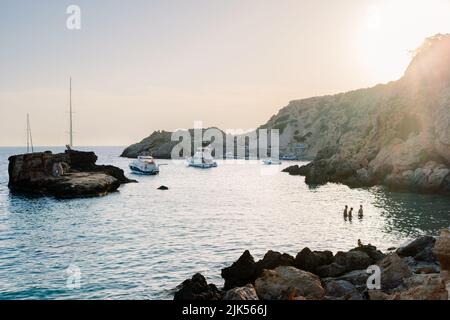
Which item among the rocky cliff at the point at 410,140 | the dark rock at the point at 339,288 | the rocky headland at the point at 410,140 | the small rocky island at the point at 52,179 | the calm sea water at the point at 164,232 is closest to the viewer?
the dark rock at the point at 339,288

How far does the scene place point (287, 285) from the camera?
2133cm

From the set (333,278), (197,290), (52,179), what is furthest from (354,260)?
(52,179)

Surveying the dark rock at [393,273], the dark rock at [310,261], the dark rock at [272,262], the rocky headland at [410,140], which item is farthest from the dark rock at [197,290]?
the rocky headland at [410,140]

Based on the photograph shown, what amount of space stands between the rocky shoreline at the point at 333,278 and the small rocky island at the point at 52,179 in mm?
53342

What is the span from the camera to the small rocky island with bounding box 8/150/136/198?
73375 mm

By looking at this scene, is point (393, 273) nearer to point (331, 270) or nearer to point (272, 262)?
point (331, 270)

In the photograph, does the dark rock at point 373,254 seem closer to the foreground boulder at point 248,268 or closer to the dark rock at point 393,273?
the dark rock at point 393,273

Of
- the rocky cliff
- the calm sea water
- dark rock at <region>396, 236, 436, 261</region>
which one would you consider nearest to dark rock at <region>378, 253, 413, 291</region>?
dark rock at <region>396, 236, 436, 261</region>

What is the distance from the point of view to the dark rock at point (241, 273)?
25.9m

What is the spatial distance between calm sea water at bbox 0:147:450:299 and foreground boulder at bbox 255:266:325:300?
6.17 metres
